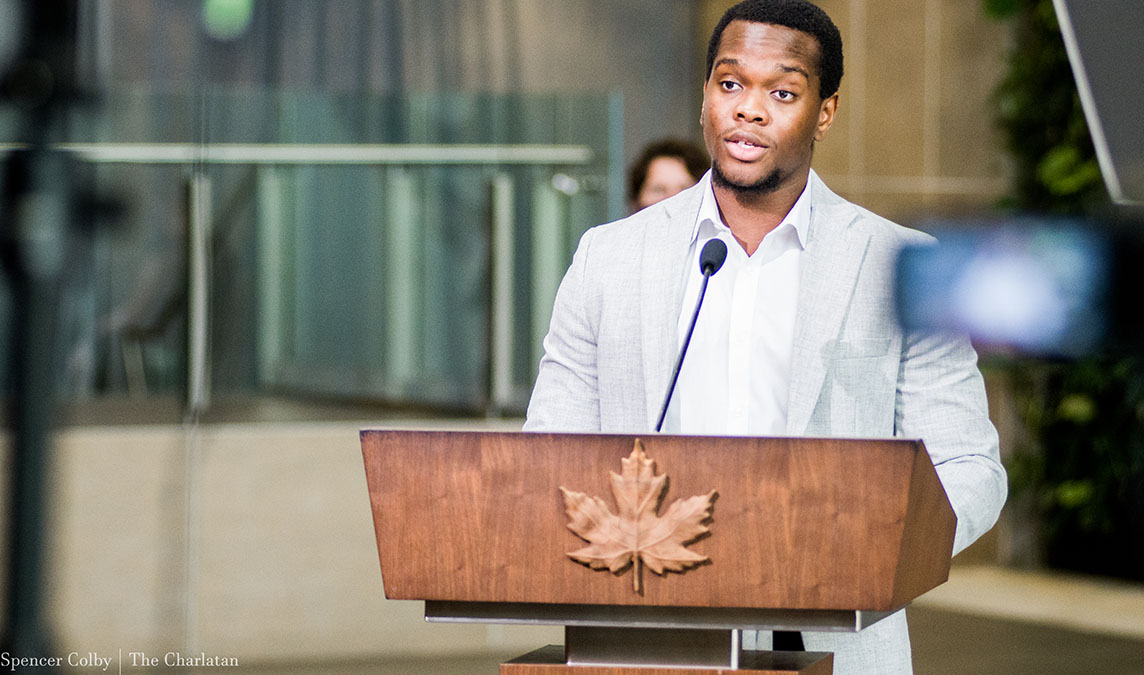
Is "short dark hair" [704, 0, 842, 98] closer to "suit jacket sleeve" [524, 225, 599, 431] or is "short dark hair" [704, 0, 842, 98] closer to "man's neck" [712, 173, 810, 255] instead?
"man's neck" [712, 173, 810, 255]

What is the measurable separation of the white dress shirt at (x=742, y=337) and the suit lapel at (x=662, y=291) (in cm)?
2

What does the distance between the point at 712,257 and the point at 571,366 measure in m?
0.31

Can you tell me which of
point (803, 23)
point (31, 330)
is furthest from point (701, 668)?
point (31, 330)

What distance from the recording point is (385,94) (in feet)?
16.7

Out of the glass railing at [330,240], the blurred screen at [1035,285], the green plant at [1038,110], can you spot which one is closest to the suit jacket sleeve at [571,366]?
the blurred screen at [1035,285]

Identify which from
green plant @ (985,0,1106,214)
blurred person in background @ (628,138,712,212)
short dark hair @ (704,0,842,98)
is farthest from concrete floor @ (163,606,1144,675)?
short dark hair @ (704,0,842,98)

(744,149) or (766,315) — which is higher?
(744,149)

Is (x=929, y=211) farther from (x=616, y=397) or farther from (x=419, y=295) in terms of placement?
(x=419, y=295)

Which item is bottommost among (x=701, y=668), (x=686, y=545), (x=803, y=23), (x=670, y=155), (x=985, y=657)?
(x=985, y=657)

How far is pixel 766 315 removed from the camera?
169 cm

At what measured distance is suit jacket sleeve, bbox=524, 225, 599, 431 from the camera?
5.72ft

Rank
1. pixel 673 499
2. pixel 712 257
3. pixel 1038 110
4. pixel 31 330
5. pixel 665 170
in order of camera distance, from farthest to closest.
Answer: pixel 1038 110 → pixel 665 170 → pixel 31 330 → pixel 712 257 → pixel 673 499

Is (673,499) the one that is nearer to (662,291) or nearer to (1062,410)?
(662,291)

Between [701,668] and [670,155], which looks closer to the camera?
[701,668]
